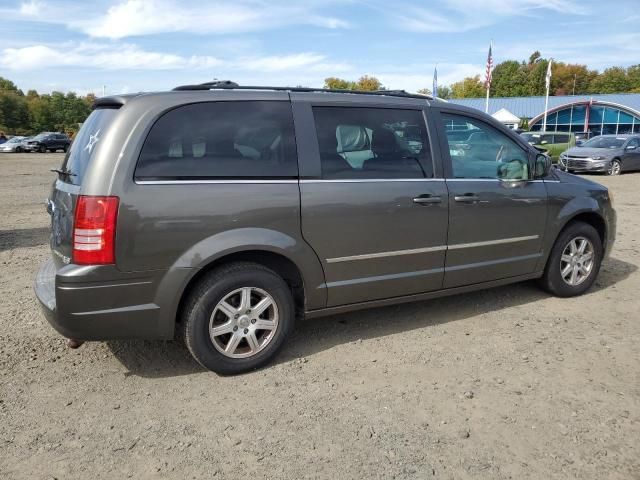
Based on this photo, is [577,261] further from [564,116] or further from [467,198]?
[564,116]

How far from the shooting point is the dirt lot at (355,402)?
2.71m

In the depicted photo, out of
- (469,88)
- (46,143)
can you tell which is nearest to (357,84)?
(469,88)

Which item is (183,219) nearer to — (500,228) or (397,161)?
(397,161)

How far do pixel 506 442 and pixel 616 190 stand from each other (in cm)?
1353

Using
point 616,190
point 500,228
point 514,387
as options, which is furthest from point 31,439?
point 616,190

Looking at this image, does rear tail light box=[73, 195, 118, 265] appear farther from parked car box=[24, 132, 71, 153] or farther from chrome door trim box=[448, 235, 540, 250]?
parked car box=[24, 132, 71, 153]

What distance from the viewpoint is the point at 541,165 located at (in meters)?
4.79

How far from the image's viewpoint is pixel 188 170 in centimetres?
333

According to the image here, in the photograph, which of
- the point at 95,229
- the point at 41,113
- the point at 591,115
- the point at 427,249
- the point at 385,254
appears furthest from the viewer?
the point at 41,113

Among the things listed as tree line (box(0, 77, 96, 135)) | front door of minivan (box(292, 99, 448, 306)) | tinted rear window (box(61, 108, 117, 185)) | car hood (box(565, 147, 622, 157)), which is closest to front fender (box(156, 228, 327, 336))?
front door of minivan (box(292, 99, 448, 306))

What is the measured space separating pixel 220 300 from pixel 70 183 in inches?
46.8

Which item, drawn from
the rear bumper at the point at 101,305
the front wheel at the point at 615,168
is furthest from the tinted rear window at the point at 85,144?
the front wheel at the point at 615,168

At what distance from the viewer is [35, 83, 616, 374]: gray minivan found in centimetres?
320

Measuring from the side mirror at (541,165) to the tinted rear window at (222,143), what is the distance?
7.69 ft
